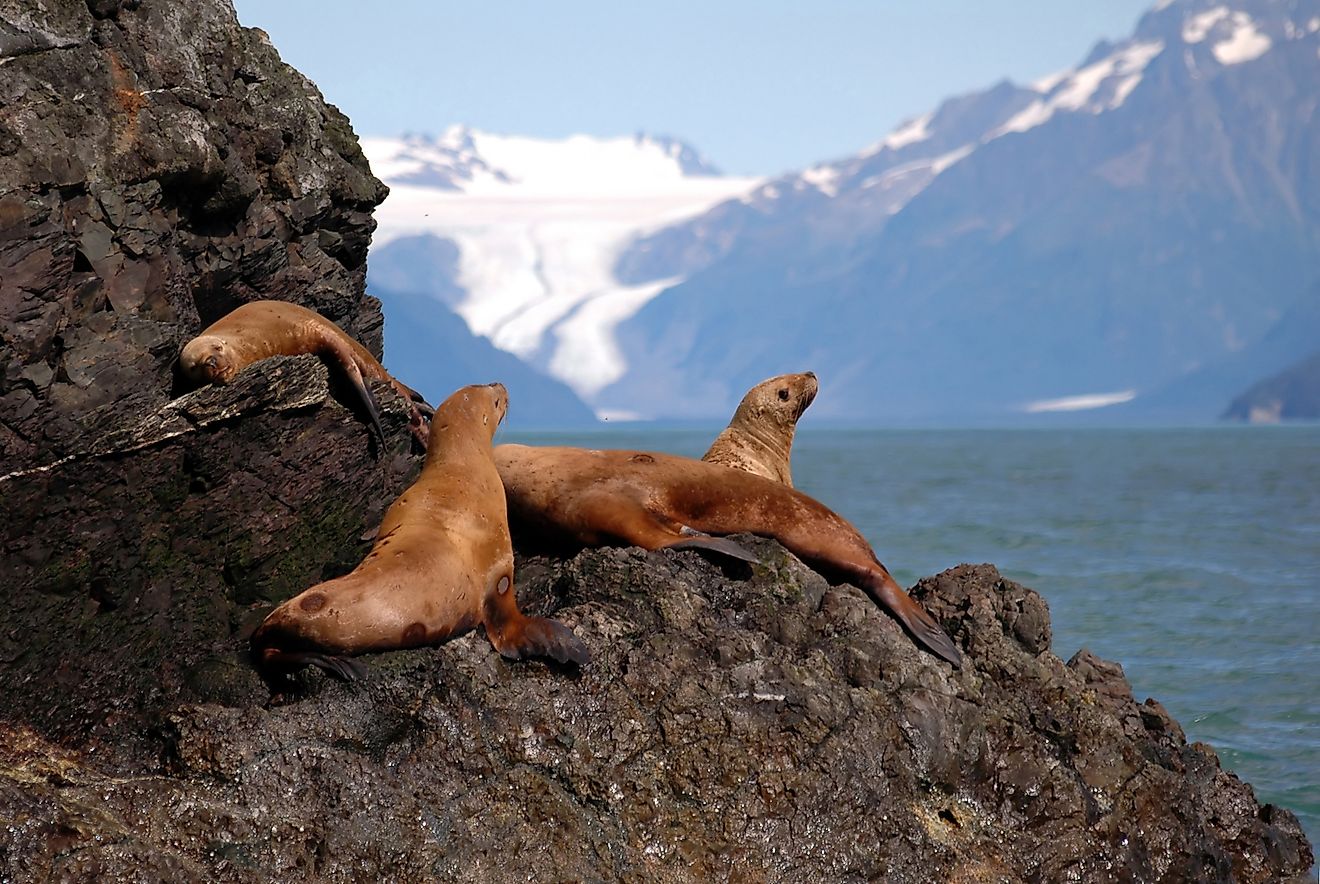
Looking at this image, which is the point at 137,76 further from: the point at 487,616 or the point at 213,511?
the point at 487,616

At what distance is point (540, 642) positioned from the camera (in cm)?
665

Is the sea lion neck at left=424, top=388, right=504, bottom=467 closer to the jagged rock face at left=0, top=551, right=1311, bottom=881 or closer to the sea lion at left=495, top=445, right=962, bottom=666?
the sea lion at left=495, top=445, right=962, bottom=666

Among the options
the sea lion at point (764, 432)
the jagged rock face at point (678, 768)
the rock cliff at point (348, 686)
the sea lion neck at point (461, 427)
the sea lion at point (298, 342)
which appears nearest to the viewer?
the jagged rock face at point (678, 768)

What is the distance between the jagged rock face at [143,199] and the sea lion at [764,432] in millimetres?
2408

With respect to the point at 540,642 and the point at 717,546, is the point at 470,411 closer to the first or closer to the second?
the point at 717,546

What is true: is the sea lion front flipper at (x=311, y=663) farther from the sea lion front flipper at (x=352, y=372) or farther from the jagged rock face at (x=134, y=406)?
the sea lion front flipper at (x=352, y=372)

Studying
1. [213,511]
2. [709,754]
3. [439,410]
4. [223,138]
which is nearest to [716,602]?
[709,754]

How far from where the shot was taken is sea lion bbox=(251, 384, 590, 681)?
6371 mm

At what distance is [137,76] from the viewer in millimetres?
8242

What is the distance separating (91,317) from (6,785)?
8.66ft

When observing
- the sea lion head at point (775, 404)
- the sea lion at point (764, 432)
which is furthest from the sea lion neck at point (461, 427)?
the sea lion head at point (775, 404)

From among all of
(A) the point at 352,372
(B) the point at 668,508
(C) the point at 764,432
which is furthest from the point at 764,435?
(A) the point at 352,372

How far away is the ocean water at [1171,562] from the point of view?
1524 cm

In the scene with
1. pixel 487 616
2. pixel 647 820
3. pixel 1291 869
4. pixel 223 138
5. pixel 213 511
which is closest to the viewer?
pixel 647 820
